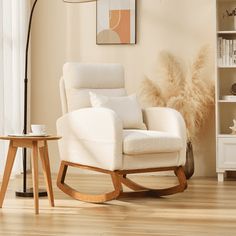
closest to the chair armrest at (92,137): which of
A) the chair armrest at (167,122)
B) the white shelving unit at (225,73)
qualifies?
the chair armrest at (167,122)

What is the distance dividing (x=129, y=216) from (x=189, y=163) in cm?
194

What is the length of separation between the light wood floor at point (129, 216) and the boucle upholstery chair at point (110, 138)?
17 cm

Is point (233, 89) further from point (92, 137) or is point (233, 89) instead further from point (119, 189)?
point (119, 189)

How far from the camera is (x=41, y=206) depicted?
3.96m

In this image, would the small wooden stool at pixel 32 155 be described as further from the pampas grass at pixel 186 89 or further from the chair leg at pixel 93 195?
the pampas grass at pixel 186 89

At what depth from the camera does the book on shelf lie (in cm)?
549

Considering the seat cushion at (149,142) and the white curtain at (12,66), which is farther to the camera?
the white curtain at (12,66)

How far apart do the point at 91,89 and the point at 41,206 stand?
3.76ft

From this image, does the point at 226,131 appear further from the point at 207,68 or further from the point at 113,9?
the point at 113,9

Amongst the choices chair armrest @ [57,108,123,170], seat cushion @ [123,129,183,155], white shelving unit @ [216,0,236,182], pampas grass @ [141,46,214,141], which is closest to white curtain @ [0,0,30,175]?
chair armrest @ [57,108,123,170]

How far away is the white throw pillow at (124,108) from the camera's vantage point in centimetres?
457

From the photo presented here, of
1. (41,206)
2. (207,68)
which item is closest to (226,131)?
(207,68)

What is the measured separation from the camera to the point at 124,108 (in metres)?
4.65

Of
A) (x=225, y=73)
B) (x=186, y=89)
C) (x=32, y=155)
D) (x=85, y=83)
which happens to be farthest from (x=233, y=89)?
(x=32, y=155)
